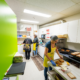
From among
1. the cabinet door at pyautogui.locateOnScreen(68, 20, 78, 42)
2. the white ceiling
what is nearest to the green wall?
the white ceiling

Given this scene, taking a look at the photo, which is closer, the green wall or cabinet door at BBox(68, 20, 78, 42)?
the green wall

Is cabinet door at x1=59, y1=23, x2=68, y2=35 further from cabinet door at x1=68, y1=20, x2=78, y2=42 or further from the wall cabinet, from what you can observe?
cabinet door at x1=68, y1=20, x2=78, y2=42

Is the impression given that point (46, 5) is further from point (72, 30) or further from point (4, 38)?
point (4, 38)

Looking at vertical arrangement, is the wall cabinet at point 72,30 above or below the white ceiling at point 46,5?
below

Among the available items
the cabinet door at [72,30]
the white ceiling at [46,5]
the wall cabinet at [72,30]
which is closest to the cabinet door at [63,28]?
the wall cabinet at [72,30]

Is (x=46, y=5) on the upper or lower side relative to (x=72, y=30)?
upper

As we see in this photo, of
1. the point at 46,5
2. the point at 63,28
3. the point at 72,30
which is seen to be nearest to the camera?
the point at 46,5

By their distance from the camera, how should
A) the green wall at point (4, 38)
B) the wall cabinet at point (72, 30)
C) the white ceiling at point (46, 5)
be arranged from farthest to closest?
the wall cabinet at point (72, 30), the white ceiling at point (46, 5), the green wall at point (4, 38)

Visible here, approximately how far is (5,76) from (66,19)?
3.03 meters

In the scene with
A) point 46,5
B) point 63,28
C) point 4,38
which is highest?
point 46,5

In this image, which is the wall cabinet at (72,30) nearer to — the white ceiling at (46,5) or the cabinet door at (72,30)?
the cabinet door at (72,30)

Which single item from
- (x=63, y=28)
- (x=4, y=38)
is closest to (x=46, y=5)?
(x=63, y=28)

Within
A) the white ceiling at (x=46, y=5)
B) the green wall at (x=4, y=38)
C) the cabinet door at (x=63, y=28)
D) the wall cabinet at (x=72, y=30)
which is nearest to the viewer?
the green wall at (x=4, y=38)

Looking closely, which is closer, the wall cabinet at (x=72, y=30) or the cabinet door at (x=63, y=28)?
the wall cabinet at (x=72, y=30)
